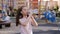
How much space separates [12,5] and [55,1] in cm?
307

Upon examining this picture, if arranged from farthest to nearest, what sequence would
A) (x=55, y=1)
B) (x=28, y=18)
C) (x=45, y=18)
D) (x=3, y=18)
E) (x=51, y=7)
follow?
(x=55, y=1) < (x=51, y=7) < (x=45, y=18) < (x=3, y=18) < (x=28, y=18)

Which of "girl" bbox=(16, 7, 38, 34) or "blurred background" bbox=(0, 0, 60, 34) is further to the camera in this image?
"blurred background" bbox=(0, 0, 60, 34)

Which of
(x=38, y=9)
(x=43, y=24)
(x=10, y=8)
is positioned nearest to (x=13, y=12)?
(x=10, y=8)

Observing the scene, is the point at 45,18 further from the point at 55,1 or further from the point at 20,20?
the point at 20,20

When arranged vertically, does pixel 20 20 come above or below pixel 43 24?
above

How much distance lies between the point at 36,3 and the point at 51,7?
3.41ft

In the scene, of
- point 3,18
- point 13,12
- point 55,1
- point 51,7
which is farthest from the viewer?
point 55,1

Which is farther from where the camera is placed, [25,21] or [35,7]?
[35,7]

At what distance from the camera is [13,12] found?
1037 cm

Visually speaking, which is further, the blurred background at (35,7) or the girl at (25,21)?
the blurred background at (35,7)

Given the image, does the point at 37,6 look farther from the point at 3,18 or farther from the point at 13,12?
the point at 3,18

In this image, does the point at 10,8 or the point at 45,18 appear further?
the point at 10,8

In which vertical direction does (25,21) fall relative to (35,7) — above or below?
above

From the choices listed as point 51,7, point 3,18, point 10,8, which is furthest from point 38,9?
point 3,18
